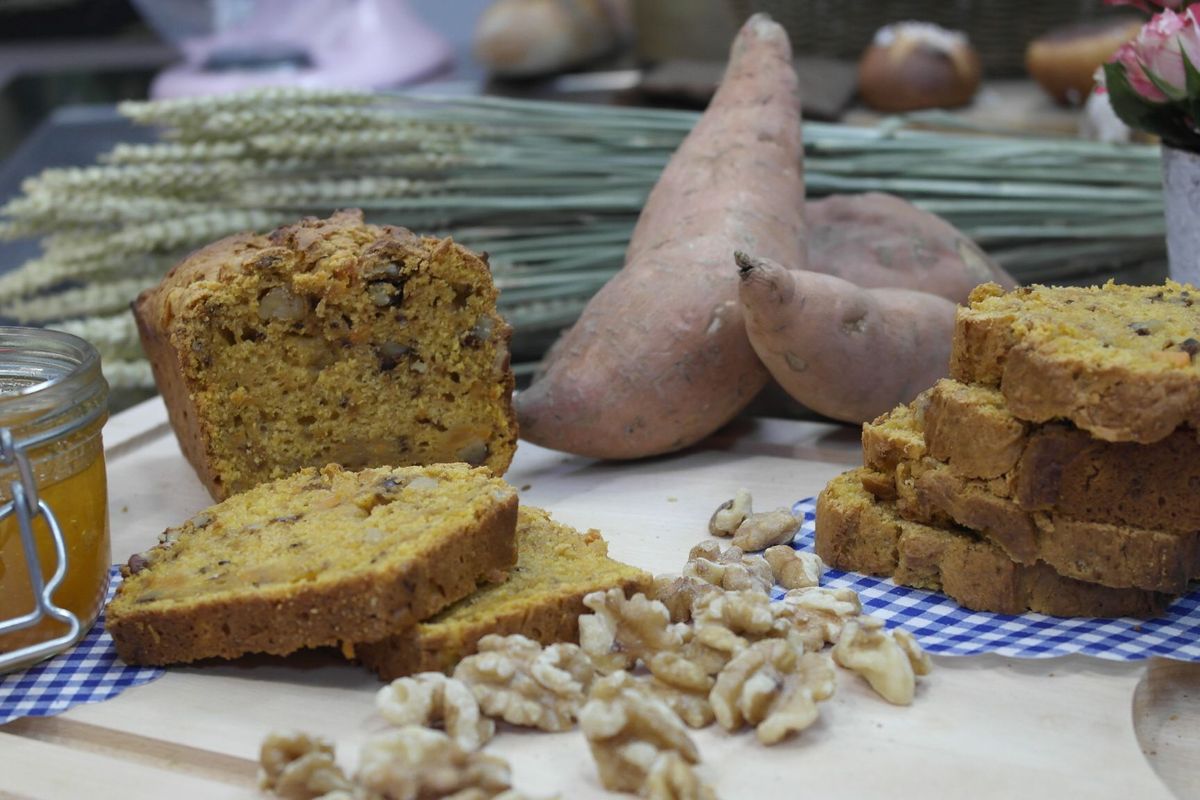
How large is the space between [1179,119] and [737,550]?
1405 millimetres

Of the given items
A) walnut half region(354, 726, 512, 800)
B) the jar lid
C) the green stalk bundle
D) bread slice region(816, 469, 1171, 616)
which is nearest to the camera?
walnut half region(354, 726, 512, 800)

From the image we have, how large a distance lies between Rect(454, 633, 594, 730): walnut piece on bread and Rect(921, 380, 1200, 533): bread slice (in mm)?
715

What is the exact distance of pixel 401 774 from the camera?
156 cm

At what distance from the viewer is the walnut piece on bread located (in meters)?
1.72

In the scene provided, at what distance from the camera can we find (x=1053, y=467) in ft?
6.40

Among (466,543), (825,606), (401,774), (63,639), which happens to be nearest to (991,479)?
(825,606)

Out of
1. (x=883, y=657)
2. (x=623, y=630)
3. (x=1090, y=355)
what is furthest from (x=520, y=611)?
(x=1090, y=355)

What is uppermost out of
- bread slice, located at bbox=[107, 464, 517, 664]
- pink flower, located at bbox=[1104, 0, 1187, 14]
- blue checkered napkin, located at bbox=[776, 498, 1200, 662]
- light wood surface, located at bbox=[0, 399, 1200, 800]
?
pink flower, located at bbox=[1104, 0, 1187, 14]

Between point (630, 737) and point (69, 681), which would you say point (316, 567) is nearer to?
point (69, 681)

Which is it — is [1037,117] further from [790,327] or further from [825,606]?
[825,606]

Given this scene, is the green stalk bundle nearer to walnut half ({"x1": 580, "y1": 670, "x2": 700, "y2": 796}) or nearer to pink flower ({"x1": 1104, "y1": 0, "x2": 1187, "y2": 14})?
pink flower ({"x1": 1104, "y1": 0, "x2": 1187, "y2": 14})

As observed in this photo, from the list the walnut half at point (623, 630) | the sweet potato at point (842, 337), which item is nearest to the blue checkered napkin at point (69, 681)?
the walnut half at point (623, 630)

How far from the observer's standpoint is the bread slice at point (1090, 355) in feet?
6.02

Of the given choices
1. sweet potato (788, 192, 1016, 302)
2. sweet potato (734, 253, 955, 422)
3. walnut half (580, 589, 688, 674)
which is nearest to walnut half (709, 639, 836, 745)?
walnut half (580, 589, 688, 674)
